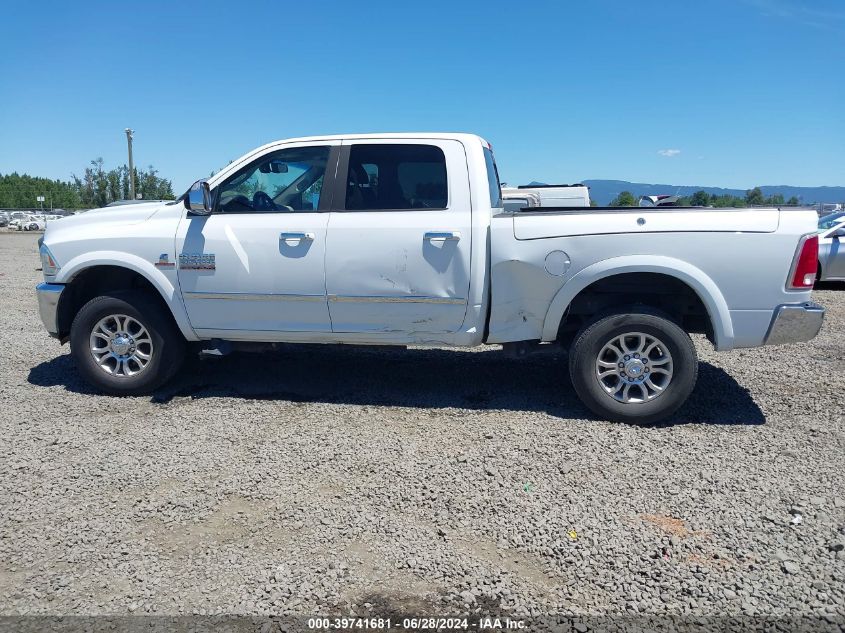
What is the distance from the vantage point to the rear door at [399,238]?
4770 millimetres

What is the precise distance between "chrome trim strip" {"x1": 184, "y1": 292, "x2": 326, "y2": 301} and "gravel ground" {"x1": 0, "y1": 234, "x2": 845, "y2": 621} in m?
0.87

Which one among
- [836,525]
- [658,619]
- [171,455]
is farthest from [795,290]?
[171,455]

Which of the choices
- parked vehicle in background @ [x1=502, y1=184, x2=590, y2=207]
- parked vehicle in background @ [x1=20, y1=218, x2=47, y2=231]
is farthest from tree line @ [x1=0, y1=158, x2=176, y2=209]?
parked vehicle in background @ [x1=502, y1=184, x2=590, y2=207]

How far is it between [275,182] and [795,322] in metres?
4.00

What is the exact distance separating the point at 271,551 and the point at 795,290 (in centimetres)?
378

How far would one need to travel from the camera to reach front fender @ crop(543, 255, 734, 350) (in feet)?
14.6

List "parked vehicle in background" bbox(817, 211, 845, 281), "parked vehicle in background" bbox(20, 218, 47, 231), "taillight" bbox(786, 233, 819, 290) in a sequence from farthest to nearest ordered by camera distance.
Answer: "parked vehicle in background" bbox(20, 218, 47, 231)
"parked vehicle in background" bbox(817, 211, 845, 281)
"taillight" bbox(786, 233, 819, 290)

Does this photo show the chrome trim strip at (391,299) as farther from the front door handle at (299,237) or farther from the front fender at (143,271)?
the front fender at (143,271)

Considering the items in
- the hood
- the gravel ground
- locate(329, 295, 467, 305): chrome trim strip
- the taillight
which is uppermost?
the hood

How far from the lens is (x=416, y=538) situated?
321 cm

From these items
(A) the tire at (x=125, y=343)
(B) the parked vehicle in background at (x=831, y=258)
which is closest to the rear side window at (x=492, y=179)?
(A) the tire at (x=125, y=343)

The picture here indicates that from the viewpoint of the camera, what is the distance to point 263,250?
4.94m

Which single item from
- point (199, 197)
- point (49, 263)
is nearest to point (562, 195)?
point (199, 197)

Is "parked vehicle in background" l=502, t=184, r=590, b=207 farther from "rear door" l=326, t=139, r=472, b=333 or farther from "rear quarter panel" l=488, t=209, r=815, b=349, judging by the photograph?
"rear quarter panel" l=488, t=209, r=815, b=349
